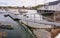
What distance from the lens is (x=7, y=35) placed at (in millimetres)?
1120

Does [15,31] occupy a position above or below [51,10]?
below

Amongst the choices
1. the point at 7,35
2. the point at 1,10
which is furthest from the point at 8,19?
the point at 7,35

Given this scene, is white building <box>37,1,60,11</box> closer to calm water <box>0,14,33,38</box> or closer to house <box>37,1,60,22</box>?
house <box>37,1,60,22</box>

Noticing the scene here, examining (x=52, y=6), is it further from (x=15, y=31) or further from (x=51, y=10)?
(x=15, y=31)

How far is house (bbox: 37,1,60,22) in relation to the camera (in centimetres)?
137

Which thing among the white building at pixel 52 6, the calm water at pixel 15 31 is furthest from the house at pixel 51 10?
the calm water at pixel 15 31

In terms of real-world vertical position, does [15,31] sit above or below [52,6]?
below

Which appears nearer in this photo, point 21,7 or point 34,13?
point 34,13

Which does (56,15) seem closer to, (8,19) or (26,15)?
(26,15)

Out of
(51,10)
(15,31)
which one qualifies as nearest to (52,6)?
(51,10)

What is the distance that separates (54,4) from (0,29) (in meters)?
0.64

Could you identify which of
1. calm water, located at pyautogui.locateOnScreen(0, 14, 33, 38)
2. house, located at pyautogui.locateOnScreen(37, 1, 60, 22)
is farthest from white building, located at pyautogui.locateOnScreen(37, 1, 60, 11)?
calm water, located at pyautogui.locateOnScreen(0, 14, 33, 38)

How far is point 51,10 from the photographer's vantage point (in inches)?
57.8

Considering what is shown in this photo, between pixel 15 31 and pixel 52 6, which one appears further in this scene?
pixel 52 6
